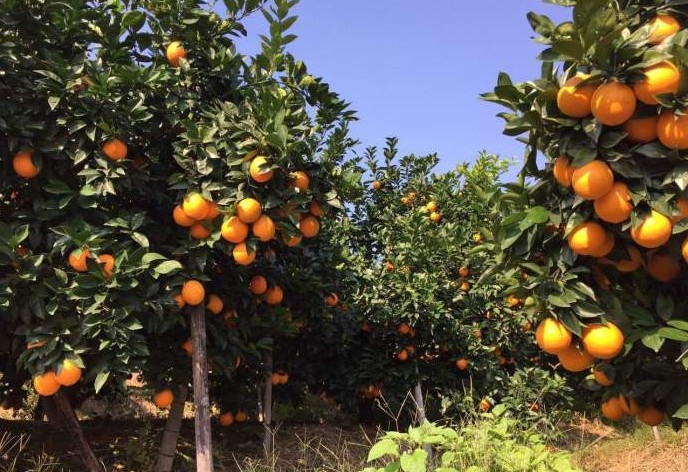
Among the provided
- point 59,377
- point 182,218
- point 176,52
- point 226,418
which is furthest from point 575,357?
point 226,418

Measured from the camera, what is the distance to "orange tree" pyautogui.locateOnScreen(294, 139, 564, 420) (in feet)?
18.9

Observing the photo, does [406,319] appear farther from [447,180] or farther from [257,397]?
[447,180]

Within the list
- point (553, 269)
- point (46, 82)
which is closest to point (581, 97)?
point (553, 269)

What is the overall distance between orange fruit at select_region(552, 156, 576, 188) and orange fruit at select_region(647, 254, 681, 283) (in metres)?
0.42

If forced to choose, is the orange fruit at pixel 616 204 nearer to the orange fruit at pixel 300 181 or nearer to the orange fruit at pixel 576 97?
the orange fruit at pixel 576 97

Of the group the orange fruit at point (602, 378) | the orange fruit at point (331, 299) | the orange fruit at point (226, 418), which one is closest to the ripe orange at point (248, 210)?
the orange fruit at point (602, 378)

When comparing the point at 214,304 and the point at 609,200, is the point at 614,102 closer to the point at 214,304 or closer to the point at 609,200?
the point at 609,200

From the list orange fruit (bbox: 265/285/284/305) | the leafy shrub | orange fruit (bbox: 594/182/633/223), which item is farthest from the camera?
orange fruit (bbox: 265/285/284/305)

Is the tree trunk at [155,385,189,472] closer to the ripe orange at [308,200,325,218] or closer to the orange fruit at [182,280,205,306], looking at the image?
the orange fruit at [182,280,205,306]

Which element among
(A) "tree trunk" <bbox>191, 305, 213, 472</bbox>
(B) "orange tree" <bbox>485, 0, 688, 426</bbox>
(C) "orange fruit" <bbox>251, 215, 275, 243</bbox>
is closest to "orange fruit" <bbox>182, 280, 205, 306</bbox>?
(A) "tree trunk" <bbox>191, 305, 213, 472</bbox>

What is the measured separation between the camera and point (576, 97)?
1.81 metres

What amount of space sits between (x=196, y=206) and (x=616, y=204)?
7.09ft

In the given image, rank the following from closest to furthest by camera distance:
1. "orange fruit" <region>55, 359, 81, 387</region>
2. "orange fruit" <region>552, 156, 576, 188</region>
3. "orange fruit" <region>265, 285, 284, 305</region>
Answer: "orange fruit" <region>552, 156, 576, 188</region> → "orange fruit" <region>55, 359, 81, 387</region> → "orange fruit" <region>265, 285, 284, 305</region>

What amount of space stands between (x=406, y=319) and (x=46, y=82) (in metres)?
4.00
